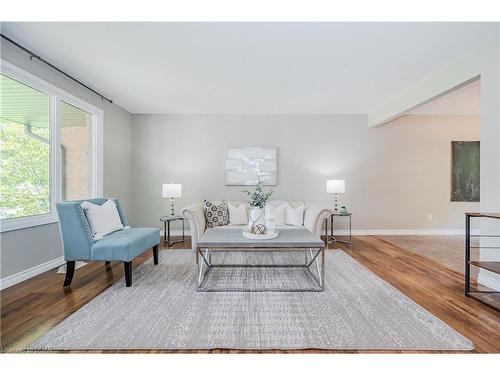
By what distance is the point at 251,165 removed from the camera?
530 cm

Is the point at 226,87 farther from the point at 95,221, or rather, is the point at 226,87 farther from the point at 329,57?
the point at 95,221

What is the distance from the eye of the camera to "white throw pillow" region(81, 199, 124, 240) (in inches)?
110

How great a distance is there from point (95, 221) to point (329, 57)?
310 cm

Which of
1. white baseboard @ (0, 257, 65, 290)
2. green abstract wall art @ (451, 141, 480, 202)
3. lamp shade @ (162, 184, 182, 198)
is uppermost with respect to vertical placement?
green abstract wall art @ (451, 141, 480, 202)

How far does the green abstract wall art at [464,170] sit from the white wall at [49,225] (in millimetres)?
6573

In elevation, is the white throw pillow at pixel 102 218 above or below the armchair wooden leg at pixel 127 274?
above

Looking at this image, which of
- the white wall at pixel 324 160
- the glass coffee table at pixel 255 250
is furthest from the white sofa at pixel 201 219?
the white wall at pixel 324 160

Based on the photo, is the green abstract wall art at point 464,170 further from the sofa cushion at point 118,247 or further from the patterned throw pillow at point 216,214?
the sofa cushion at point 118,247

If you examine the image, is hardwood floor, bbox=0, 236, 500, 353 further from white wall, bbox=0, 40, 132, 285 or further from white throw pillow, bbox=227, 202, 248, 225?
white throw pillow, bbox=227, 202, 248, 225

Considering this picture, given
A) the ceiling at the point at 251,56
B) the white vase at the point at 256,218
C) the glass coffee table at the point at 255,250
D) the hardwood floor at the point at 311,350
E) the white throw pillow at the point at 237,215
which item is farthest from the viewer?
the white throw pillow at the point at 237,215

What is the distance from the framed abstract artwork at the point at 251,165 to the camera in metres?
5.28

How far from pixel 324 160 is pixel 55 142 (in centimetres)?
445

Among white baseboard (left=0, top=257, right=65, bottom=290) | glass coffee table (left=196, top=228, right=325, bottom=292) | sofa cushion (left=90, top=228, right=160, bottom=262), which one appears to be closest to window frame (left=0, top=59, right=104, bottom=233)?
white baseboard (left=0, top=257, right=65, bottom=290)

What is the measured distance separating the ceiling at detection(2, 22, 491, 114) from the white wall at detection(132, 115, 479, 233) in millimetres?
1031
